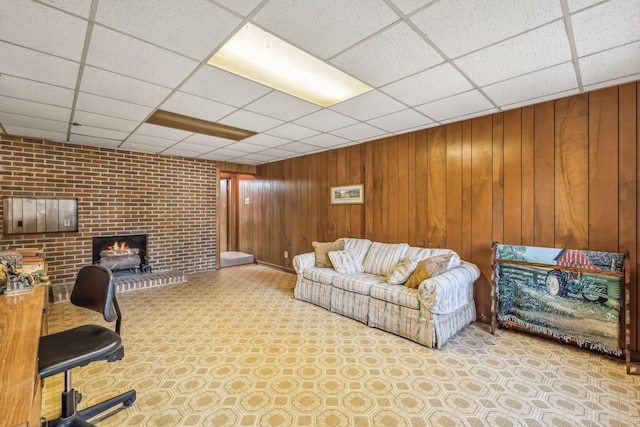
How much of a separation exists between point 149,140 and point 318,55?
11.9 feet

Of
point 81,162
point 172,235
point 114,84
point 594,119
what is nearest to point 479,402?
point 594,119

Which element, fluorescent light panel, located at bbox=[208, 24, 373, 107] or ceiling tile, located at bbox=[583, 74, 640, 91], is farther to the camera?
ceiling tile, located at bbox=[583, 74, 640, 91]

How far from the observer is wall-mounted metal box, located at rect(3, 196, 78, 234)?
13.9 ft

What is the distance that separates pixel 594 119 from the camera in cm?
280

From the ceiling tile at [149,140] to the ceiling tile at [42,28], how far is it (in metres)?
2.34

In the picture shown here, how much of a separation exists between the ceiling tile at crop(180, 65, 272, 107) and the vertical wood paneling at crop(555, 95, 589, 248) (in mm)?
3034

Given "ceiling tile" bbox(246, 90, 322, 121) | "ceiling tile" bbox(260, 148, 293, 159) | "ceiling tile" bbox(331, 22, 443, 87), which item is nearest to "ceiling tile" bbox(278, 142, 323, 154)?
"ceiling tile" bbox(260, 148, 293, 159)

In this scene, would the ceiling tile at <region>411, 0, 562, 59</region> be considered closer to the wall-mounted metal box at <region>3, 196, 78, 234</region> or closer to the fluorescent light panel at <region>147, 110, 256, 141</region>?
the fluorescent light panel at <region>147, 110, 256, 141</region>

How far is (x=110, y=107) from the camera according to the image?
3086 millimetres

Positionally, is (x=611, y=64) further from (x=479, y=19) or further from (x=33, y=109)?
(x=33, y=109)

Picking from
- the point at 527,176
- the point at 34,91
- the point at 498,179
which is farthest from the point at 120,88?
the point at 527,176

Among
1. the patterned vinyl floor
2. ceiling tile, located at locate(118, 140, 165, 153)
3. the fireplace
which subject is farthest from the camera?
the fireplace

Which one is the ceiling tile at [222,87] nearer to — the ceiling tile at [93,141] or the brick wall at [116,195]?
the ceiling tile at [93,141]

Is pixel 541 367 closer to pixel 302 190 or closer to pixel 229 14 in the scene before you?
pixel 229 14
